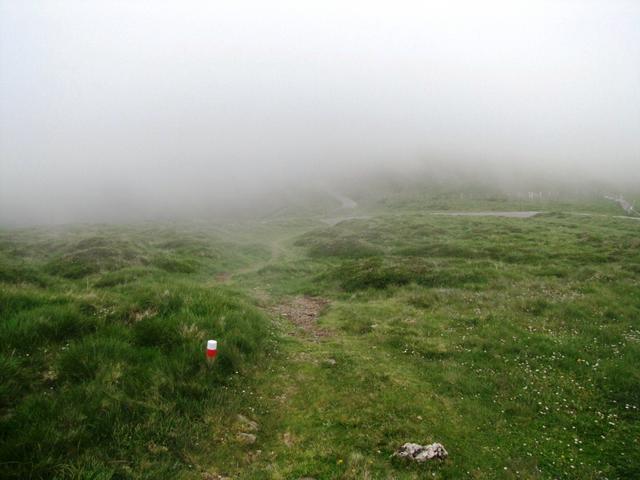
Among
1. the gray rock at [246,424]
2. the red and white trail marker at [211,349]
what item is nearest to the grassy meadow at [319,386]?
the gray rock at [246,424]

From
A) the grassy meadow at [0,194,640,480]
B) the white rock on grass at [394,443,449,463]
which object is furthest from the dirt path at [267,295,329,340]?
the white rock on grass at [394,443,449,463]

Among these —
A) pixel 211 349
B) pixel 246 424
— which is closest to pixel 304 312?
pixel 211 349

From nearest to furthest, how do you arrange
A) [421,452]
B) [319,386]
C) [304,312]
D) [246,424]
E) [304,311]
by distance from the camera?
[421,452], [246,424], [319,386], [304,312], [304,311]

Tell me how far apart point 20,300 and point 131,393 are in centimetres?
517

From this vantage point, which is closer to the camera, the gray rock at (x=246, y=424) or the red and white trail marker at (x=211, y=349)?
the gray rock at (x=246, y=424)

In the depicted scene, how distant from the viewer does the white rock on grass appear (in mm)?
6523

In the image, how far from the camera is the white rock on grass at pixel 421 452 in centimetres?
652

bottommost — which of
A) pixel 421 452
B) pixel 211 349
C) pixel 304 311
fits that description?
pixel 304 311

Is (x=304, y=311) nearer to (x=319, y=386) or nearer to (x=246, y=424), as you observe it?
(x=319, y=386)

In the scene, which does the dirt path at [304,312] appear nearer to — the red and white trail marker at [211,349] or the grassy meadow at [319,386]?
the grassy meadow at [319,386]

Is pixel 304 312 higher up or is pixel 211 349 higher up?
pixel 211 349

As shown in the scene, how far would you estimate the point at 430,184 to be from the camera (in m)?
167

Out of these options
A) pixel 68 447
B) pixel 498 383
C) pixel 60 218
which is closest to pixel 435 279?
pixel 498 383

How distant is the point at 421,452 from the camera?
661cm
